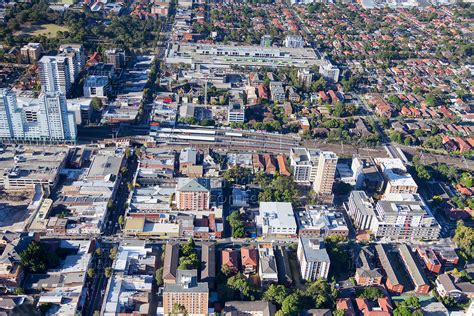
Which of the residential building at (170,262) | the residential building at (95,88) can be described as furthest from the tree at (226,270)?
the residential building at (95,88)

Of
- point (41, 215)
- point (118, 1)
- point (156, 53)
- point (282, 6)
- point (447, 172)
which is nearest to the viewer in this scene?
point (41, 215)

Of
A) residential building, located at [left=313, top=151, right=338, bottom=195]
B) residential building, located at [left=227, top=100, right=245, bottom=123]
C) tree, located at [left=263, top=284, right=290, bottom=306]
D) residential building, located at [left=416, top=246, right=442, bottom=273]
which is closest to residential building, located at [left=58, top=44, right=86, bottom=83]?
residential building, located at [left=227, top=100, right=245, bottom=123]

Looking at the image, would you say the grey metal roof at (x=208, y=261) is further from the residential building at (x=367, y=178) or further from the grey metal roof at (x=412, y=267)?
the residential building at (x=367, y=178)

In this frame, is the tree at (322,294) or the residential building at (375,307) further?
the tree at (322,294)

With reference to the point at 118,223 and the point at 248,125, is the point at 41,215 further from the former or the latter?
the point at 248,125

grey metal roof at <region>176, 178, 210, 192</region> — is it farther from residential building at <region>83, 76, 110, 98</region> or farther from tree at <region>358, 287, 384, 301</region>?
residential building at <region>83, 76, 110, 98</region>

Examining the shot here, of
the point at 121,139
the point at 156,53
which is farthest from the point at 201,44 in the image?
the point at 121,139
